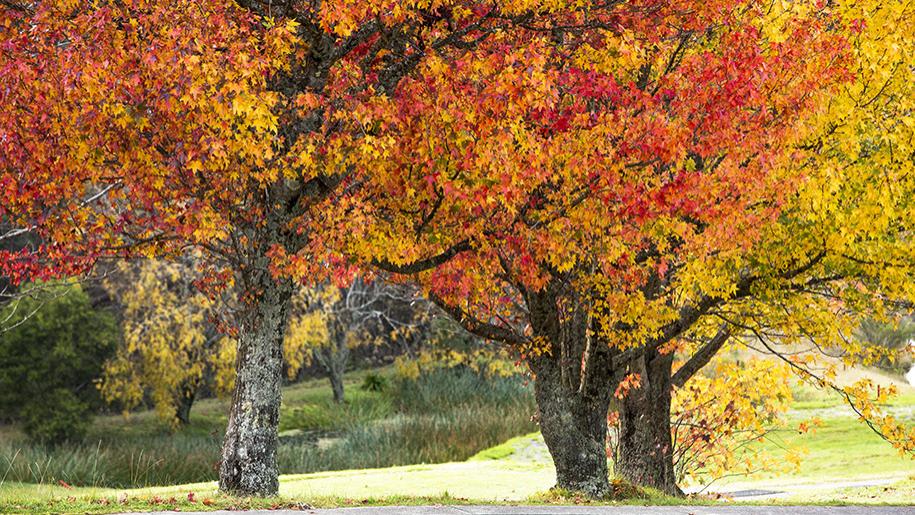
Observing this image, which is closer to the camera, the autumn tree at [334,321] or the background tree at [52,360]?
the background tree at [52,360]

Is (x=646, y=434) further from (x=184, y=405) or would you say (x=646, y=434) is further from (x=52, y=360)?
(x=52, y=360)

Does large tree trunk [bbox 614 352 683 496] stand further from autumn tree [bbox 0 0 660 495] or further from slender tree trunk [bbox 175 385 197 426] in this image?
slender tree trunk [bbox 175 385 197 426]

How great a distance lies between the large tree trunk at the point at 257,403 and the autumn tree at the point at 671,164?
165cm

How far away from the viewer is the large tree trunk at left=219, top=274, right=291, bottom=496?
11711 millimetres

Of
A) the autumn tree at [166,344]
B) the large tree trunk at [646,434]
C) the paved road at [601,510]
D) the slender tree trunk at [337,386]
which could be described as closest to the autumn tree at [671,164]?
the paved road at [601,510]

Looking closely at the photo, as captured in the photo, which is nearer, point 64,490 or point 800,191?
point 800,191

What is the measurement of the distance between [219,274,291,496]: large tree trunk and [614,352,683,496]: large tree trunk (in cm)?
572

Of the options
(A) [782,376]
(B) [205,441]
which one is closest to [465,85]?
(A) [782,376]

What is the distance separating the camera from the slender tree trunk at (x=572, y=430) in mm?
13039

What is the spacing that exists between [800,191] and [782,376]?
20.3 ft

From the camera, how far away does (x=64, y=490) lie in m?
16.4

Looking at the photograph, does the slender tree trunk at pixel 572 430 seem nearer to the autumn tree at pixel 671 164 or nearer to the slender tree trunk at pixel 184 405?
the autumn tree at pixel 671 164

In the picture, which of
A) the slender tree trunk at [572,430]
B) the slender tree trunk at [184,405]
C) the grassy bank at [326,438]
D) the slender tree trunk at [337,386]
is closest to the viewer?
the slender tree trunk at [572,430]

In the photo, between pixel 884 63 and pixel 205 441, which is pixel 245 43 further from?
pixel 205 441
